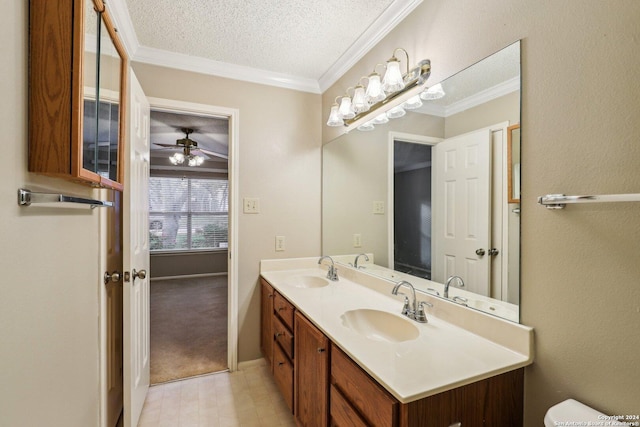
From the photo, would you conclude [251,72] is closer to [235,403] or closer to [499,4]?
[499,4]

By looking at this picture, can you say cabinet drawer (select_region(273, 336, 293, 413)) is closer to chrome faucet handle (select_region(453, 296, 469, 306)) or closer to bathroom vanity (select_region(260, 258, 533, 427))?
bathroom vanity (select_region(260, 258, 533, 427))

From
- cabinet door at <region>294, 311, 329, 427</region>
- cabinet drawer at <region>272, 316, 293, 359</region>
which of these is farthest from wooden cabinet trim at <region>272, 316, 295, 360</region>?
cabinet door at <region>294, 311, 329, 427</region>

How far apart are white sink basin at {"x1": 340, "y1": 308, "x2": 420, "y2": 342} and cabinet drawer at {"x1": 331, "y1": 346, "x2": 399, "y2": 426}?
245 millimetres

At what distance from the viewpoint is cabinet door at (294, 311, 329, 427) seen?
1.21 m

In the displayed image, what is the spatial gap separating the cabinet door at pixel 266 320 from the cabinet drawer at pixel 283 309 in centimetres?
11

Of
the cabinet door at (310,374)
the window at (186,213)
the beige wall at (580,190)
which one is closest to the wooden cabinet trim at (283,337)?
the cabinet door at (310,374)

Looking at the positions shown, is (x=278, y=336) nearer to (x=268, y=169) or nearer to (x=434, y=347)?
Answer: (x=434, y=347)

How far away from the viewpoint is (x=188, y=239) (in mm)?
5625

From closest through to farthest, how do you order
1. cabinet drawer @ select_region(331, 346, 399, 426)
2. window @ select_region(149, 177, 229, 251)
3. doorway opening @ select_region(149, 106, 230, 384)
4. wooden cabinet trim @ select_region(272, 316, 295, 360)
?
cabinet drawer @ select_region(331, 346, 399, 426), wooden cabinet trim @ select_region(272, 316, 295, 360), doorway opening @ select_region(149, 106, 230, 384), window @ select_region(149, 177, 229, 251)

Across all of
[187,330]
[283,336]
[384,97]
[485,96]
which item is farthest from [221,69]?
[187,330]

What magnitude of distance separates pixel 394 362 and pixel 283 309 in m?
0.97

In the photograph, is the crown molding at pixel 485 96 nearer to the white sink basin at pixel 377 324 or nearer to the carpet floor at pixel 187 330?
the white sink basin at pixel 377 324

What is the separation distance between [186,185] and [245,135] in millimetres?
3822

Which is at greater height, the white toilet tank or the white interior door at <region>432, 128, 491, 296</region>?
the white interior door at <region>432, 128, 491, 296</region>
